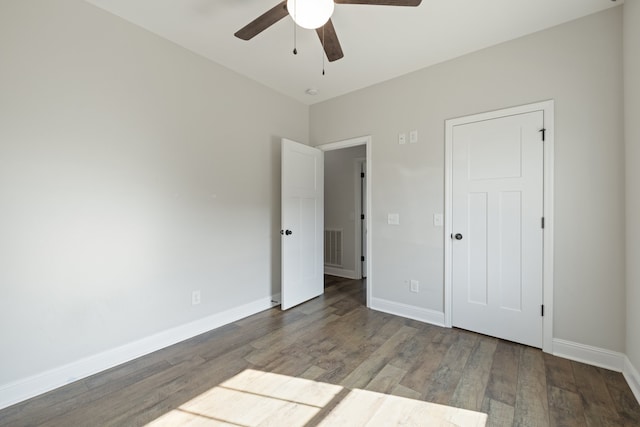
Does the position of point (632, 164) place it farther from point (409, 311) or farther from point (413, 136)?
point (409, 311)

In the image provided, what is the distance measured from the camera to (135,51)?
2.21 meters

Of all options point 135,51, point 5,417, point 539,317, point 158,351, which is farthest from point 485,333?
point 135,51

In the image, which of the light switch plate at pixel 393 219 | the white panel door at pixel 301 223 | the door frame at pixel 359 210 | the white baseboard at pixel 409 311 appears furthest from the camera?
the door frame at pixel 359 210

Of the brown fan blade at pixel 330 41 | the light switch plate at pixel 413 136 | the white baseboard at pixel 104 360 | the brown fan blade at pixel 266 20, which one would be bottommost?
the white baseboard at pixel 104 360

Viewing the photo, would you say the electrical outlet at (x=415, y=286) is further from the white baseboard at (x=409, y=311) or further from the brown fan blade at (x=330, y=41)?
the brown fan blade at (x=330, y=41)

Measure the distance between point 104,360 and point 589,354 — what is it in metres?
3.74

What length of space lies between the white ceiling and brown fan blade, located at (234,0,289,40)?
1.08ft

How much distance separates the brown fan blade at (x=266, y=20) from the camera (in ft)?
5.31

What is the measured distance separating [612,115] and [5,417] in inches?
177

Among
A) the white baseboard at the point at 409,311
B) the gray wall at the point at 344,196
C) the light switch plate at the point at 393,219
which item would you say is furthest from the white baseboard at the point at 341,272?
the light switch plate at the point at 393,219

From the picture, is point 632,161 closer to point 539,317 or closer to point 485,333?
point 539,317

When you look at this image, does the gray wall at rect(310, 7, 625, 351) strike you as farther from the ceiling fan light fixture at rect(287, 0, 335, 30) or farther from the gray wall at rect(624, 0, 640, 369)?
the ceiling fan light fixture at rect(287, 0, 335, 30)

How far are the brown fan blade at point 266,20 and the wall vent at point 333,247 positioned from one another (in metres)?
3.52

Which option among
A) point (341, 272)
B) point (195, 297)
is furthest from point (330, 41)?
point (341, 272)
